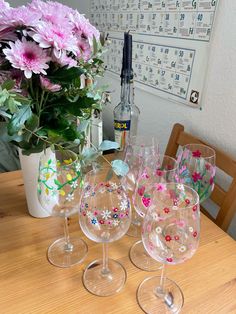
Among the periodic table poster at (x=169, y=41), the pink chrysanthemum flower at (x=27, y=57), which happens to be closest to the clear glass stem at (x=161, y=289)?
the pink chrysanthemum flower at (x=27, y=57)

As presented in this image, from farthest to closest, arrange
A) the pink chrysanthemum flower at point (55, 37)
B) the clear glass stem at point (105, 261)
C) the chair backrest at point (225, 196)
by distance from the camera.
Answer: the chair backrest at point (225, 196), the clear glass stem at point (105, 261), the pink chrysanthemum flower at point (55, 37)

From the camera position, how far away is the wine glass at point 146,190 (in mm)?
580

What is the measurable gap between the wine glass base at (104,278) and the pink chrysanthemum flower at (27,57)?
0.40 metres

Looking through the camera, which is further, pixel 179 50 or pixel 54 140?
pixel 179 50

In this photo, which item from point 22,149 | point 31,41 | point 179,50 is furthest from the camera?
point 179,50

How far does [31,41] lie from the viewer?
473 millimetres

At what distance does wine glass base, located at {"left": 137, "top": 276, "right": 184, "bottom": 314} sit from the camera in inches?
19.2

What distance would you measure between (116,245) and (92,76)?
0.40 m

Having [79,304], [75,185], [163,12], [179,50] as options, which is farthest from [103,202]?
[163,12]

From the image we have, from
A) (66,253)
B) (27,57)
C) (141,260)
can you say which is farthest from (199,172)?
(27,57)

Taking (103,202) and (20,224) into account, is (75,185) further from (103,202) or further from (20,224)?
(20,224)

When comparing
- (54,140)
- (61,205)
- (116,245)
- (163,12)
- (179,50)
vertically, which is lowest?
(116,245)

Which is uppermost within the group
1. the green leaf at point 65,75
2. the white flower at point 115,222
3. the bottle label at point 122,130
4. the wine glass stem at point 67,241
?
the green leaf at point 65,75

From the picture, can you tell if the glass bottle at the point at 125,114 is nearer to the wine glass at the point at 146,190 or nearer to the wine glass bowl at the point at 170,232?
the wine glass at the point at 146,190
